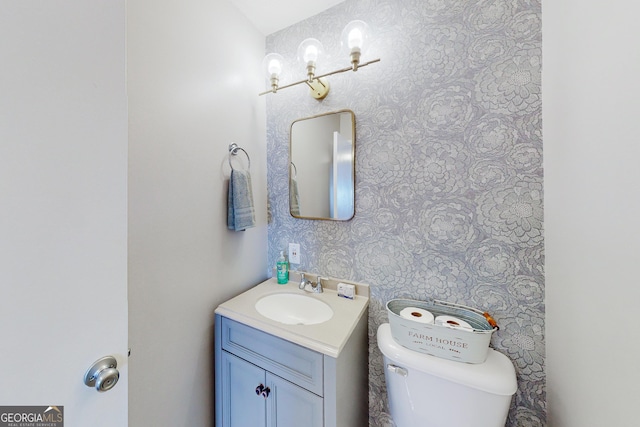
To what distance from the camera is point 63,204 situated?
409 millimetres

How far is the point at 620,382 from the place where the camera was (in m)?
0.47

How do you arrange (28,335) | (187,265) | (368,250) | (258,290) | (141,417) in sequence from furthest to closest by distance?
(258,290) → (368,250) → (187,265) → (141,417) → (28,335)

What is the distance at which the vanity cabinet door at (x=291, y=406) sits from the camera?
0.84m

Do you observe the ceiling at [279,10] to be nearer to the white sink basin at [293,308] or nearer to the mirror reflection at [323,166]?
the mirror reflection at [323,166]

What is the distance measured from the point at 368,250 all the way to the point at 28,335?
110 centimetres

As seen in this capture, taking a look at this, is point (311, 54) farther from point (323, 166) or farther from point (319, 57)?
point (323, 166)

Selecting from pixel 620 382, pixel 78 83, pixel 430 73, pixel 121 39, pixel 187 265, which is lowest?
pixel 620 382

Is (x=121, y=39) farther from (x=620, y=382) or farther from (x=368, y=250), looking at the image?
(x=620, y=382)

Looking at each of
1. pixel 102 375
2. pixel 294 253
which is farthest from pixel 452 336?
pixel 102 375

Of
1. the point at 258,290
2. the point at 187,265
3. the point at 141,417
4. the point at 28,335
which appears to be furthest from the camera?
the point at 258,290

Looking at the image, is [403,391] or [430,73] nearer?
[403,391]

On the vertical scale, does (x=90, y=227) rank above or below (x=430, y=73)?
below

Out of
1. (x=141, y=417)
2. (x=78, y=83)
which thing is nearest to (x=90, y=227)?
(x=78, y=83)

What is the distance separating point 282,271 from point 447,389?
927 mm
